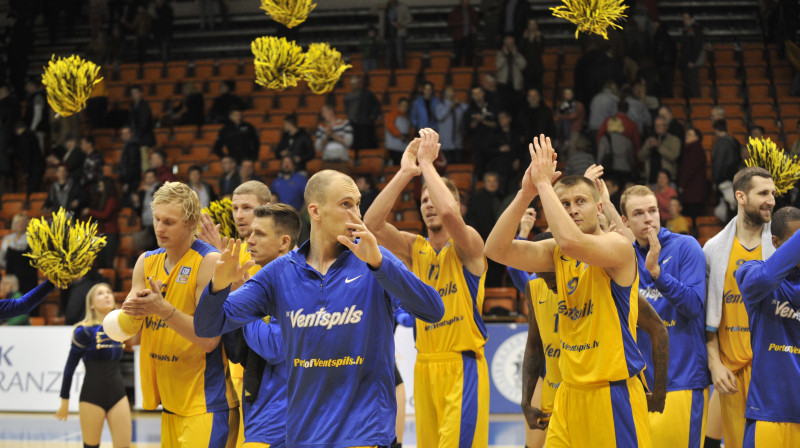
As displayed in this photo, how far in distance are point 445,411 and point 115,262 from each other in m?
11.0

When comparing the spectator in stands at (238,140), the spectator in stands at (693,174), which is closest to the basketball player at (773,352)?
the spectator in stands at (693,174)

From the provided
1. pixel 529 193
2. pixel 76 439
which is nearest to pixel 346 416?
pixel 529 193

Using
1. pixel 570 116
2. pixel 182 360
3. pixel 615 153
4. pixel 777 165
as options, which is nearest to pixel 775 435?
pixel 777 165

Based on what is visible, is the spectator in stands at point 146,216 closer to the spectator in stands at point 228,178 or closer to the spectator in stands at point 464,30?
the spectator in stands at point 228,178

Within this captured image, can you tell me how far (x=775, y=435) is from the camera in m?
5.58

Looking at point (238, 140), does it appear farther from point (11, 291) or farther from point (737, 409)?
point (737, 409)

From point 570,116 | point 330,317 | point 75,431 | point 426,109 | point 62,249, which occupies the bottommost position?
point 75,431

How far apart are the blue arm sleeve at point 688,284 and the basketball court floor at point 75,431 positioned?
169 inches

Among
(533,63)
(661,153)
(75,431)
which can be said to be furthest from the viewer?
(533,63)

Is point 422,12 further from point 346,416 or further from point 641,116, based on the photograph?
point 346,416

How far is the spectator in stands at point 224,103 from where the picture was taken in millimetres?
17641

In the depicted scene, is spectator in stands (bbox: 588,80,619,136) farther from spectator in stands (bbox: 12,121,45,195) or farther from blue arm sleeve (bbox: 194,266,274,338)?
blue arm sleeve (bbox: 194,266,274,338)

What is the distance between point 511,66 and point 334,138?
3745 millimetres

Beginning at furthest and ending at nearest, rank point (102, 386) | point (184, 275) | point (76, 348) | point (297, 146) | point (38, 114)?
point (38, 114) → point (297, 146) → point (76, 348) → point (102, 386) → point (184, 275)
